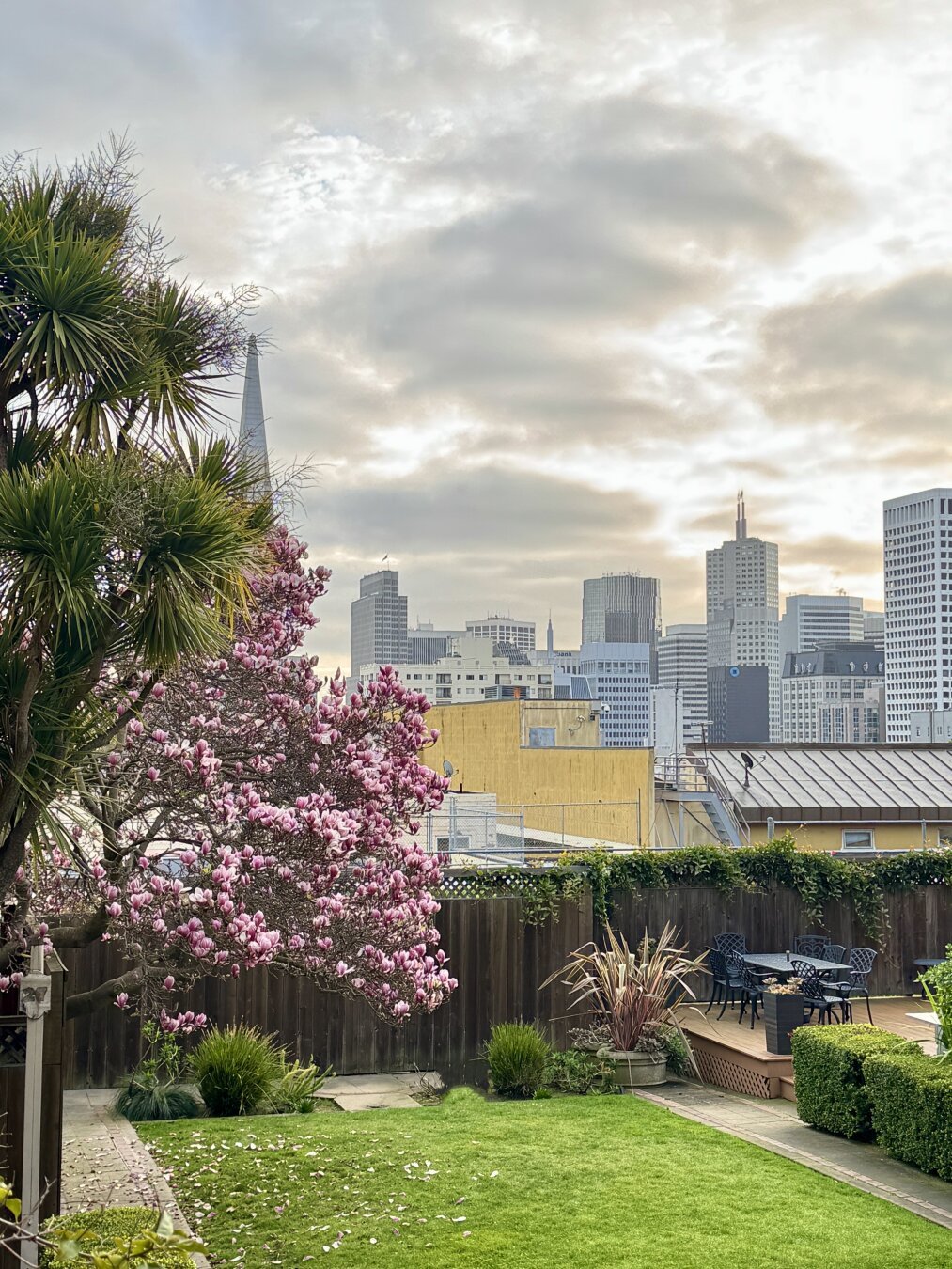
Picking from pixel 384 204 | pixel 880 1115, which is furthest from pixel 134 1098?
pixel 384 204

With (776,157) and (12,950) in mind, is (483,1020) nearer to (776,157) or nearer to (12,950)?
(12,950)

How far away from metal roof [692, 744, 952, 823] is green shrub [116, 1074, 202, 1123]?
1579 cm

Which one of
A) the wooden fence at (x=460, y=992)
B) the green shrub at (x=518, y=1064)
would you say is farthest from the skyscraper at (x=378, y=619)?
the green shrub at (x=518, y=1064)

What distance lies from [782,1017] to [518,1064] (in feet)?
7.56

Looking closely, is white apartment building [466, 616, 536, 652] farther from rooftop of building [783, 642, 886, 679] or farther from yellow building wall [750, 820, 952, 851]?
yellow building wall [750, 820, 952, 851]

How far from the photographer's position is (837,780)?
82.4 feet

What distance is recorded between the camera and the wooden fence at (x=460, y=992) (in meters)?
11.2

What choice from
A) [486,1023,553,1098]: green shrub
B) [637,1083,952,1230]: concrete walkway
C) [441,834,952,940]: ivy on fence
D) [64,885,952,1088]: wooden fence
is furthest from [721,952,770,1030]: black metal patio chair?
[486,1023,553,1098]: green shrub

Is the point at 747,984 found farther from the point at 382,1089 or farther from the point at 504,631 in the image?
the point at 504,631

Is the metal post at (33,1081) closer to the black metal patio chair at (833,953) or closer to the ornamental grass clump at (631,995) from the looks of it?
the ornamental grass clump at (631,995)

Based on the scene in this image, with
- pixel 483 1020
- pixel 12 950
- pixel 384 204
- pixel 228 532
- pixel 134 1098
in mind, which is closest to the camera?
pixel 228 532

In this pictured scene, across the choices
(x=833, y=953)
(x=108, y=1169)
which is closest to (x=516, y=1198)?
(x=108, y=1169)

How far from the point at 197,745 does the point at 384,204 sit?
9928mm

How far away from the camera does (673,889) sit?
1384cm
